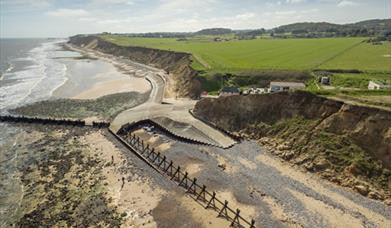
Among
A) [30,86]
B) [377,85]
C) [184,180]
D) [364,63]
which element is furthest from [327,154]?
[30,86]

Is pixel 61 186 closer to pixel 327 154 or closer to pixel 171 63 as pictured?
pixel 327 154

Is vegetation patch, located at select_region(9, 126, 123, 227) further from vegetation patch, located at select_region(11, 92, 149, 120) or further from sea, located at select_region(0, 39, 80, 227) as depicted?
vegetation patch, located at select_region(11, 92, 149, 120)

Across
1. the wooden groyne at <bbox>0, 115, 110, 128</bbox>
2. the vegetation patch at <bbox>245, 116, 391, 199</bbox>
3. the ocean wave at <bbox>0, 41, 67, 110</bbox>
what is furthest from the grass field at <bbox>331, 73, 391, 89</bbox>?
the ocean wave at <bbox>0, 41, 67, 110</bbox>

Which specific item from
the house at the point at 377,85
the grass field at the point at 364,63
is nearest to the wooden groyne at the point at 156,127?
the house at the point at 377,85

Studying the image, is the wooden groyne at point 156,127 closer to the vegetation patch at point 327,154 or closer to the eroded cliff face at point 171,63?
the vegetation patch at point 327,154

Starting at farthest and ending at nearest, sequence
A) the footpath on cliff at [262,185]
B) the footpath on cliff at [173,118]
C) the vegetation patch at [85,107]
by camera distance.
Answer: the vegetation patch at [85,107], the footpath on cliff at [173,118], the footpath on cliff at [262,185]

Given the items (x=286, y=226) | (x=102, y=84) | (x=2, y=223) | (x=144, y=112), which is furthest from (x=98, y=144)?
(x=102, y=84)
